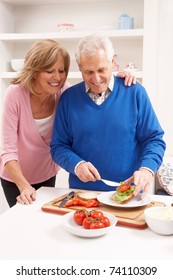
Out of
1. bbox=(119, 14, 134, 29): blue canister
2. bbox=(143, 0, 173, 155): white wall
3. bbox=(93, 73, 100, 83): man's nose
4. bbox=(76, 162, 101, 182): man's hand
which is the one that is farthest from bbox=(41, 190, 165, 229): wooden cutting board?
bbox=(119, 14, 134, 29): blue canister

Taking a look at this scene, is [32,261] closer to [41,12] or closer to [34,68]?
[34,68]

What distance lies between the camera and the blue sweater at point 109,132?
5.66 ft

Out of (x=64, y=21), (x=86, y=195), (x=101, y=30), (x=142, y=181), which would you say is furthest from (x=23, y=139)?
(x=64, y=21)

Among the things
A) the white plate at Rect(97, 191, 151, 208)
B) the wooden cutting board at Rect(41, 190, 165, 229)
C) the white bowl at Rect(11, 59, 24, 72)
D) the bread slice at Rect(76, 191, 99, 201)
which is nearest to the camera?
the wooden cutting board at Rect(41, 190, 165, 229)

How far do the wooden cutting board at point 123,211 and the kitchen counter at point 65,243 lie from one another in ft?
0.08

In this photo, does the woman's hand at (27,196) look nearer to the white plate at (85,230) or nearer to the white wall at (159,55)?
the white plate at (85,230)

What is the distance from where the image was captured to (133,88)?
1.80m

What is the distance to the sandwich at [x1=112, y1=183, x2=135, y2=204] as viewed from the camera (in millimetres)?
1436

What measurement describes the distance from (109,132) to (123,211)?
0.46 m

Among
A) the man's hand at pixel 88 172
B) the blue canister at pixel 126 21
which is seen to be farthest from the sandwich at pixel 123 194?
the blue canister at pixel 126 21

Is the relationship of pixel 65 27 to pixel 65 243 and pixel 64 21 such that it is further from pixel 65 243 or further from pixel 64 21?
pixel 65 243

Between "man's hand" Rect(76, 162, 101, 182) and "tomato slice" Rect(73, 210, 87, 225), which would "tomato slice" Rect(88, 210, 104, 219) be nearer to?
"tomato slice" Rect(73, 210, 87, 225)

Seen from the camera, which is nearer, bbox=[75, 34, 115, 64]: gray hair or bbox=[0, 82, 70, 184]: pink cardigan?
bbox=[75, 34, 115, 64]: gray hair

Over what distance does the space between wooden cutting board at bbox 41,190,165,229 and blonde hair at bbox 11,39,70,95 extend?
66 centimetres
